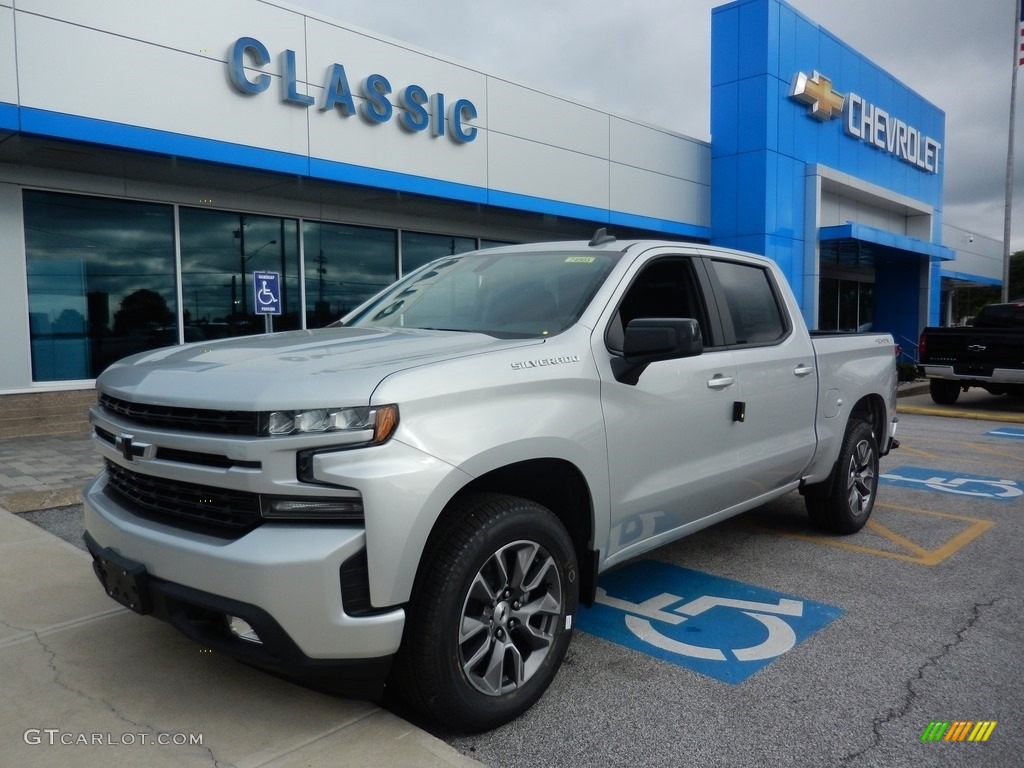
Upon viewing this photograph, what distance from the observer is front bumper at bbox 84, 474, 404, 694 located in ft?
7.73

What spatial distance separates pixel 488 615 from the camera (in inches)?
110

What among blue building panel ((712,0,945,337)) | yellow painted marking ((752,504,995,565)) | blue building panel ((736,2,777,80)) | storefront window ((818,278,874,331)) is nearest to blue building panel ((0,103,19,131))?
yellow painted marking ((752,504,995,565))

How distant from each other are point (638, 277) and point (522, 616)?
1773 mm

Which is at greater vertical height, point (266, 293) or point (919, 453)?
point (266, 293)

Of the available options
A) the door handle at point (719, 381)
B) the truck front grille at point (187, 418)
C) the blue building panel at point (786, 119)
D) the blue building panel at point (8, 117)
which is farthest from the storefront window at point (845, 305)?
the truck front grille at point (187, 418)

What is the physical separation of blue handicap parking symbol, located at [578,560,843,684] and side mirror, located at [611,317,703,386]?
1.28m

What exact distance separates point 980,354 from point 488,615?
1312 centimetres

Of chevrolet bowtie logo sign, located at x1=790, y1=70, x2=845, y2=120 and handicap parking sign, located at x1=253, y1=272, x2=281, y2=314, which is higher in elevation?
chevrolet bowtie logo sign, located at x1=790, y1=70, x2=845, y2=120

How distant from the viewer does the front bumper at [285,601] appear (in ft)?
7.73

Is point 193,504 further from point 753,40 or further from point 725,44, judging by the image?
point 725,44

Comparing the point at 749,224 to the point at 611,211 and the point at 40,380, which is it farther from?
the point at 40,380

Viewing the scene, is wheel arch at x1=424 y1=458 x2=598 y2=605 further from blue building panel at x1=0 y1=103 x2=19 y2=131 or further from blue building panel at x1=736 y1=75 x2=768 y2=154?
blue building panel at x1=736 y1=75 x2=768 y2=154

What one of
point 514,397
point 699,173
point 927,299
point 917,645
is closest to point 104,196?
point 514,397

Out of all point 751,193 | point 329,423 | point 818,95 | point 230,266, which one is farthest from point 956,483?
point 818,95
